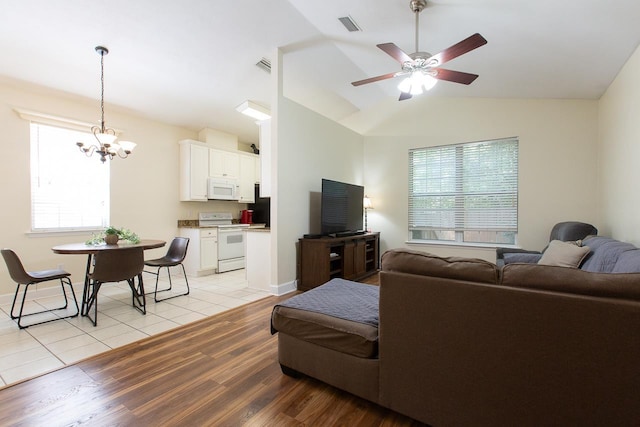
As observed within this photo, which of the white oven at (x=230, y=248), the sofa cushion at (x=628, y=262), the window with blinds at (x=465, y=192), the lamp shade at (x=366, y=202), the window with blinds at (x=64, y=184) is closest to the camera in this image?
the sofa cushion at (x=628, y=262)

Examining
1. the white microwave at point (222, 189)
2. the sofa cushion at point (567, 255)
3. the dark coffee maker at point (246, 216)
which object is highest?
the white microwave at point (222, 189)

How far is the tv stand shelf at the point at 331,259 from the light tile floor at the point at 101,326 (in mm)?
668

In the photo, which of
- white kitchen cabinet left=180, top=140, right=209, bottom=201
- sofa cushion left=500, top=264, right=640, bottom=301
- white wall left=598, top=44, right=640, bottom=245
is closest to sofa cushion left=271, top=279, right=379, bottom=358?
sofa cushion left=500, top=264, right=640, bottom=301

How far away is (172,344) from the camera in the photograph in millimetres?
2475

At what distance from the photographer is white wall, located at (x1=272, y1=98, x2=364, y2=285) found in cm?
390

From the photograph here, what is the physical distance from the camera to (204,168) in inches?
206

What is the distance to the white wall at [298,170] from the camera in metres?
3.90

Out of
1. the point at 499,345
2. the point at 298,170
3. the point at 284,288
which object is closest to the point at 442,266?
the point at 499,345

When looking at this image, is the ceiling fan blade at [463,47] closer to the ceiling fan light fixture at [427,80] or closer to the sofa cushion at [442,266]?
the ceiling fan light fixture at [427,80]

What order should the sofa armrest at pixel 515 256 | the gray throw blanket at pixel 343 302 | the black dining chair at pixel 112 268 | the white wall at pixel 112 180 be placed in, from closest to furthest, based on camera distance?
the gray throw blanket at pixel 343 302 → the black dining chair at pixel 112 268 → the sofa armrest at pixel 515 256 → the white wall at pixel 112 180

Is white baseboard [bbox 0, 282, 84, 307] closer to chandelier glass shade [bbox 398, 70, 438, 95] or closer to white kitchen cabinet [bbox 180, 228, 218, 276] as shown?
white kitchen cabinet [bbox 180, 228, 218, 276]

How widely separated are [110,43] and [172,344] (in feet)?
10.6

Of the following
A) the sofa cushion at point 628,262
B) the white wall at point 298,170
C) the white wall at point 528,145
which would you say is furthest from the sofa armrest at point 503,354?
the white wall at point 528,145

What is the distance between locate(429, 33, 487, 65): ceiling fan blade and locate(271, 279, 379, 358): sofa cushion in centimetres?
202
